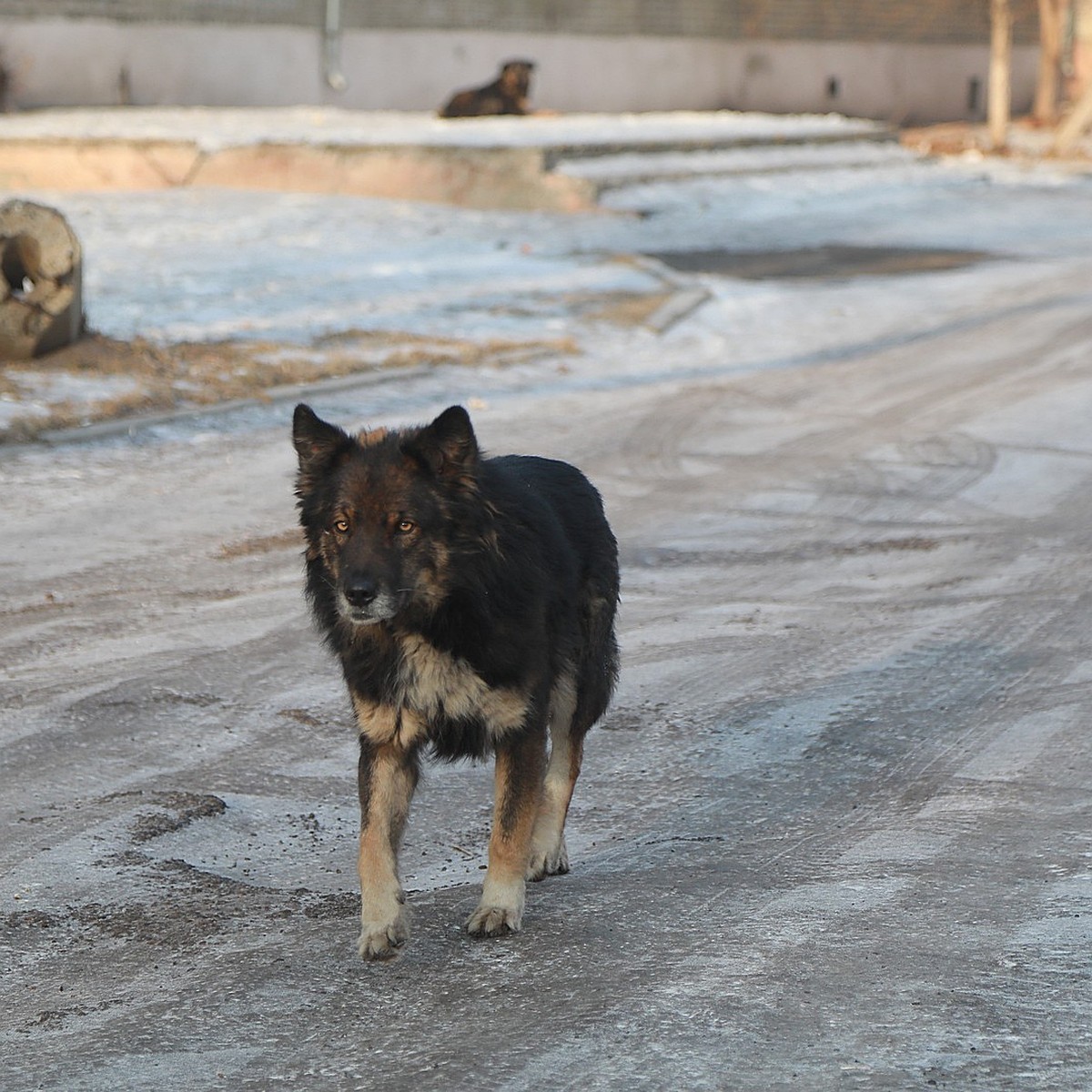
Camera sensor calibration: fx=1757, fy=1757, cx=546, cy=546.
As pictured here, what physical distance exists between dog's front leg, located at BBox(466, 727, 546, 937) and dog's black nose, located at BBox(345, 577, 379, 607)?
62 cm

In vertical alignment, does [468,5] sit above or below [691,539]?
above

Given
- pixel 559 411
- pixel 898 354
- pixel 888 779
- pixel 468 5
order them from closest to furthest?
pixel 888 779 < pixel 559 411 < pixel 898 354 < pixel 468 5

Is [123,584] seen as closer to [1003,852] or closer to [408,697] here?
[408,697]

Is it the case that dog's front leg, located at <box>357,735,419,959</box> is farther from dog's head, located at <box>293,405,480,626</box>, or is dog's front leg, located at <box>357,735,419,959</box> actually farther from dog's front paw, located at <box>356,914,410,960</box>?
dog's head, located at <box>293,405,480,626</box>

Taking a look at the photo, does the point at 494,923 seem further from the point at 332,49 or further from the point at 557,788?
the point at 332,49

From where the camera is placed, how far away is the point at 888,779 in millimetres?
6156

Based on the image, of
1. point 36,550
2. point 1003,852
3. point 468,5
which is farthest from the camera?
point 468,5

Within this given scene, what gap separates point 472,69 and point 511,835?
32.4m

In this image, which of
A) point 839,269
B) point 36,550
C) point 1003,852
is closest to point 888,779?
point 1003,852

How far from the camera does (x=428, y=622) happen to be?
186 inches

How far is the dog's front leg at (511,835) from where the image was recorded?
485 centimetres

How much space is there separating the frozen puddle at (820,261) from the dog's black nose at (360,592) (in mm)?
15354

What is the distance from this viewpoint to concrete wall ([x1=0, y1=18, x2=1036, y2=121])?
2950 cm

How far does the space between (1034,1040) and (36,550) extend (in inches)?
253
